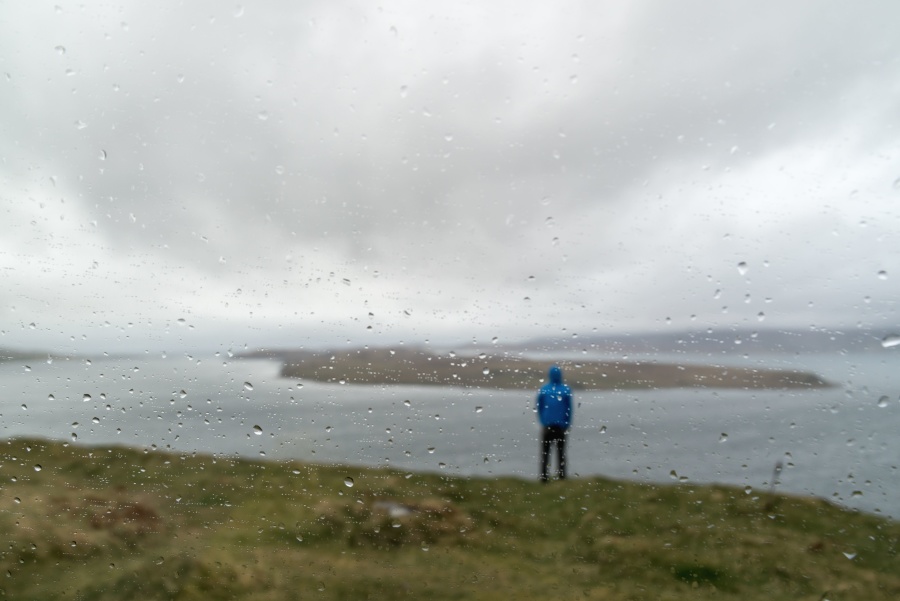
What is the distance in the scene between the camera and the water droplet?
2502mm

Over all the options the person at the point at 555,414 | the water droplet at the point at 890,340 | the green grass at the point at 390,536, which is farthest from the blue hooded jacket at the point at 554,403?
the water droplet at the point at 890,340

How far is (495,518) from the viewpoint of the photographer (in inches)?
112

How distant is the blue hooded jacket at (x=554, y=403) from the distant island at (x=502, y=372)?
4 centimetres

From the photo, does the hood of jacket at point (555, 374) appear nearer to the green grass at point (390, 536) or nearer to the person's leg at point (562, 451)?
the person's leg at point (562, 451)

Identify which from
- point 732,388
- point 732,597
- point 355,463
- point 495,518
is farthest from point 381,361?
point 732,597

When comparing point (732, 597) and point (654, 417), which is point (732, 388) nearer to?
point (654, 417)

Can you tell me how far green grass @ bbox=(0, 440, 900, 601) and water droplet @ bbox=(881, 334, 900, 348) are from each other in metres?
0.71

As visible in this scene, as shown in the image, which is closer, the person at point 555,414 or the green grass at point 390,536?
the green grass at point 390,536

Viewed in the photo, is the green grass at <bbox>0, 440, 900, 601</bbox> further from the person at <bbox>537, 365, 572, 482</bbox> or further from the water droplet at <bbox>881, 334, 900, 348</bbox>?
the water droplet at <bbox>881, 334, 900, 348</bbox>

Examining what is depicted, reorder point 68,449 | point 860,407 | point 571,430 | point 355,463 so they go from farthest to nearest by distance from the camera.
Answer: point 68,449 → point 355,463 → point 571,430 → point 860,407

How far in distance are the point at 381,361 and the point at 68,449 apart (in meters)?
1.75

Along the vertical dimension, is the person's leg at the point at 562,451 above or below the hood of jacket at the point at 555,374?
below

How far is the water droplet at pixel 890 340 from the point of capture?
2.50 metres

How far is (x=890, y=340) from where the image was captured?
8.26 ft
